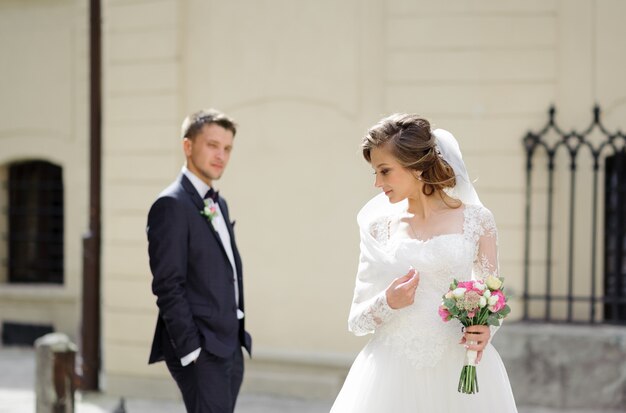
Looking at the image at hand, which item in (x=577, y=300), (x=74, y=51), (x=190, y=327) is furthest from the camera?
(x=74, y=51)

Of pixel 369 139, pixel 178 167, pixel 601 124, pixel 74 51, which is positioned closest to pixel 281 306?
pixel 178 167

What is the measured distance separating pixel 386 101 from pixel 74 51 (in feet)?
15.9

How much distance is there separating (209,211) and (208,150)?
0.31 metres

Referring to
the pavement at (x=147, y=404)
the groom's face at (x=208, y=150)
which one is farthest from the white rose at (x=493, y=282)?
the pavement at (x=147, y=404)

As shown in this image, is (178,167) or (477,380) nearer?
(477,380)

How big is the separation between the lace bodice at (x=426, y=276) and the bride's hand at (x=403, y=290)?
0.21ft

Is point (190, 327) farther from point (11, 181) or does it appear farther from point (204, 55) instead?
point (11, 181)

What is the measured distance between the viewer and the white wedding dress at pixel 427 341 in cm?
343

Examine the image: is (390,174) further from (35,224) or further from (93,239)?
(35,224)

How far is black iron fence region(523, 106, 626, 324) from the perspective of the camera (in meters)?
6.85

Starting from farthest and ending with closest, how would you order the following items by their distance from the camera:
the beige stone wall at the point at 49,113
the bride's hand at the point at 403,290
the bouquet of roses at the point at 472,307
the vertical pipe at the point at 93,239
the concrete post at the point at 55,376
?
the beige stone wall at the point at 49,113
the vertical pipe at the point at 93,239
the concrete post at the point at 55,376
the bride's hand at the point at 403,290
the bouquet of roses at the point at 472,307

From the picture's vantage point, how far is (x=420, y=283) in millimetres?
3521

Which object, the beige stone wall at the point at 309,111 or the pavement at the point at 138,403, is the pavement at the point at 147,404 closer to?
the pavement at the point at 138,403

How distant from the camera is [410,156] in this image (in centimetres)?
345
